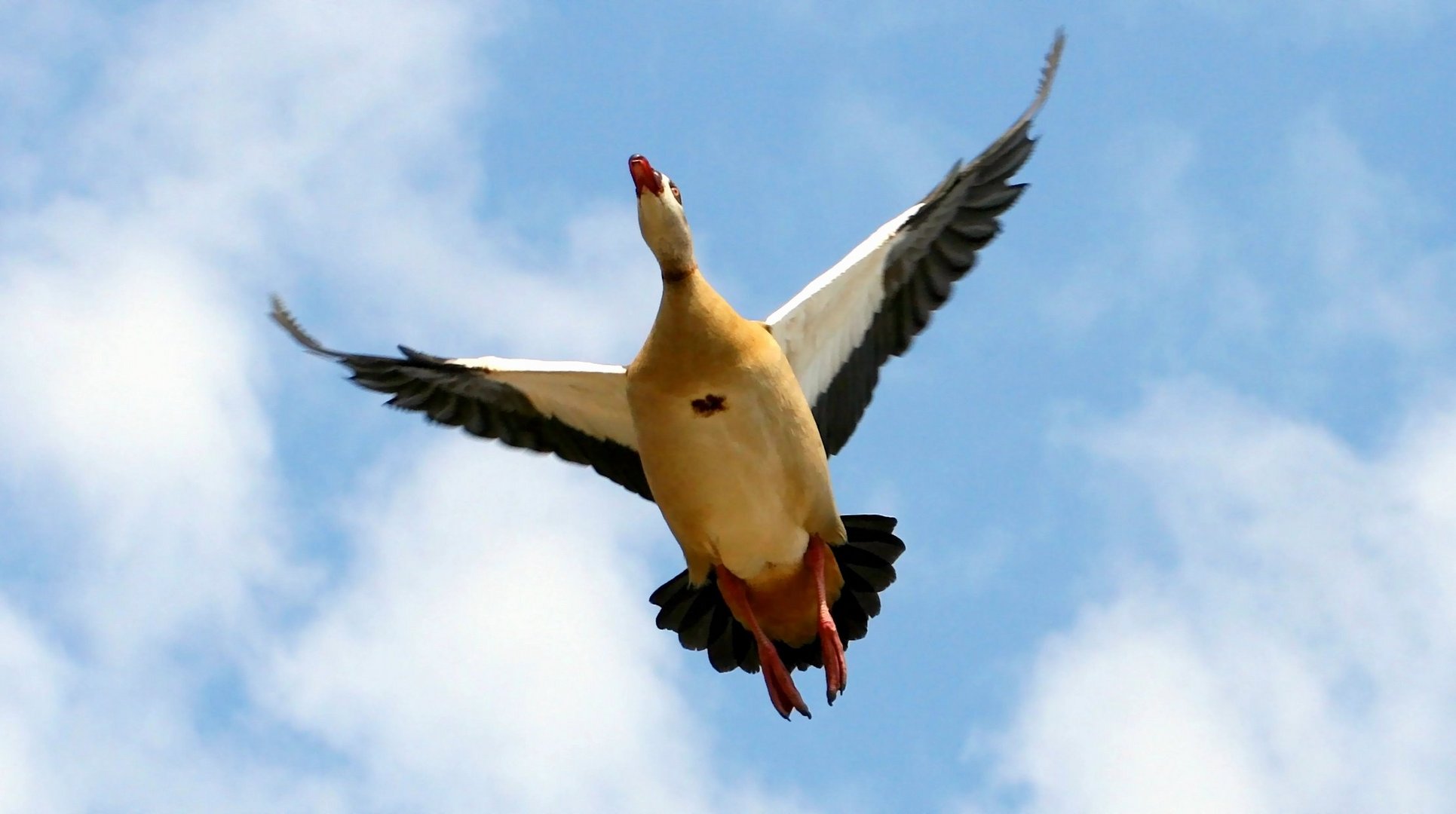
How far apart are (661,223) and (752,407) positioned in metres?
0.88

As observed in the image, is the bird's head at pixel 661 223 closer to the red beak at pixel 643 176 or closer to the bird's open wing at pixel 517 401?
the red beak at pixel 643 176

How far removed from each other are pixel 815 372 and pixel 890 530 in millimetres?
788

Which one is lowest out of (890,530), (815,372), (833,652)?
(833,652)

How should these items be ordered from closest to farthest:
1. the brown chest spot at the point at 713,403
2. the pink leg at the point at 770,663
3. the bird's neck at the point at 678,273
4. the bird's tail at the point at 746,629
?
1. the brown chest spot at the point at 713,403
2. the bird's neck at the point at 678,273
3. the pink leg at the point at 770,663
4. the bird's tail at the point at 746,629

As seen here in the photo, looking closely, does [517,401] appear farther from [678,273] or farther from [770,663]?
[770,663]

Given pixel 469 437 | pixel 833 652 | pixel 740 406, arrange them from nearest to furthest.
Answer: pixel 740 406 → pixel 833 652 → pixel 469 437

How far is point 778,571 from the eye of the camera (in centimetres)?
866

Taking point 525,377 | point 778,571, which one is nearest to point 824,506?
point 778,571

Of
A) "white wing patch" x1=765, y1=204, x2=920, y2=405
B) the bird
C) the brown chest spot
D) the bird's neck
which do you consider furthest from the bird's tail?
the bird's neck

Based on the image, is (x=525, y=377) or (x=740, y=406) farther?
(x=525, y=377)

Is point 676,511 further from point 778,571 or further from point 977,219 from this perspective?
point 977,219

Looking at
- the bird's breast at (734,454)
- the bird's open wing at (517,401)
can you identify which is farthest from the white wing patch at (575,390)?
the bird's breast at (734,454)

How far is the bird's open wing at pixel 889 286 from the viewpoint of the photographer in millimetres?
8703

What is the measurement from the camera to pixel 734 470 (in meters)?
8.13
